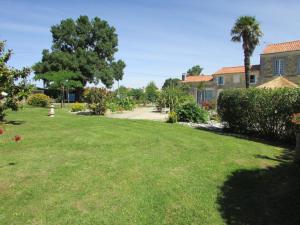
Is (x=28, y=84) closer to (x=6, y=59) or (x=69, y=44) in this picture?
(x=6, y=59)

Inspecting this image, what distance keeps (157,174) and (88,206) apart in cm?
206

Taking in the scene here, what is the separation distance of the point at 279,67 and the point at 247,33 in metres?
5.65

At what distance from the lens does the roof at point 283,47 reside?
3226 cm

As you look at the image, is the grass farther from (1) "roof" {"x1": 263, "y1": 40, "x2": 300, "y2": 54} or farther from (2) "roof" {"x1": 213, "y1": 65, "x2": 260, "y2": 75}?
(2) "roof" {"x1": 213, "y1": 65, "x2": 260, "y2": 75}

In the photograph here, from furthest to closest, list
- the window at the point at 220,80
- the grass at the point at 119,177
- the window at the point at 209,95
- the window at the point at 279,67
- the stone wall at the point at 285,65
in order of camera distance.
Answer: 1. the window at the point at 209,95
2. the window at the point at 220,80
3. the window at the point at 279,67
4. the stone wall at the point at 285,65
5. the grass at the point at 119,177

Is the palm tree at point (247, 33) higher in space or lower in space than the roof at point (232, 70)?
higher

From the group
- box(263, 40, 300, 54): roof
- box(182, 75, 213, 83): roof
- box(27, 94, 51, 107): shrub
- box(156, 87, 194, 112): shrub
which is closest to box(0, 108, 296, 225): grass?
box(156, 87, 194, 112): shrub

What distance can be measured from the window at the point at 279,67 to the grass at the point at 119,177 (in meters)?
25.8

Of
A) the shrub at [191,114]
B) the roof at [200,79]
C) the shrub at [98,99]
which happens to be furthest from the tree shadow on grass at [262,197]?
the roof at [200,79]

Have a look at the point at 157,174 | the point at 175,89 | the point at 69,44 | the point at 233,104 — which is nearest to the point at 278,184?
the point at 157,174

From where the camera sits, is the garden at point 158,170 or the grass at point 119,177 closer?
the grass at point 119,177

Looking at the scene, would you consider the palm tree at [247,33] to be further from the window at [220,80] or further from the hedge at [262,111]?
the hedge at [262,111]

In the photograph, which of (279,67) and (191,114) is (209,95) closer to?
(279,67)

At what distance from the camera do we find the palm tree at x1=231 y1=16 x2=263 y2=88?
31620 millimetres
